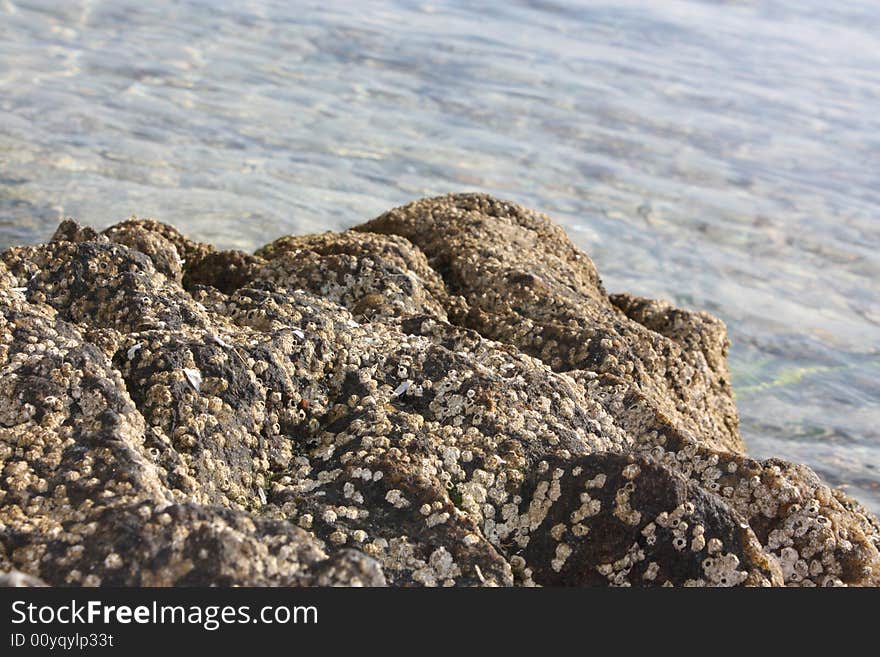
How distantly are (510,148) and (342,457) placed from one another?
10326 millimetres

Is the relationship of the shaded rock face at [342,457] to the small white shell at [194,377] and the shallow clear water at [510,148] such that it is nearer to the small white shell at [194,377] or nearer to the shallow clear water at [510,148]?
the small white shell at [194,377]

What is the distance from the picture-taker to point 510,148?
13062mm

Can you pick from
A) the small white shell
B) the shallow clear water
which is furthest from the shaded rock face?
the shallow clear water

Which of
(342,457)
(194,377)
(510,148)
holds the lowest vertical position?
(510,148)

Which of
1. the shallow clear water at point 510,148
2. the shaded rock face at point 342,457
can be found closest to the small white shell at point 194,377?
the shaded rock face at point 342,457

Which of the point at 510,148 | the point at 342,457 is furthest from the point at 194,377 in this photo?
the point at 510,148

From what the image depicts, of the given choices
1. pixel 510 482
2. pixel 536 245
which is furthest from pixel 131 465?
pixel 536 245

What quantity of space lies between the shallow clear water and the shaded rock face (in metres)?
3.80

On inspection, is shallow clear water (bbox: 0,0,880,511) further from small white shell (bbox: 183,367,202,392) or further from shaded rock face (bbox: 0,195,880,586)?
small white shell (bbox: 183,367,202,392)

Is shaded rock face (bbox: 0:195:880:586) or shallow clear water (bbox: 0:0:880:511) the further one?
shallow clear water (bbox: 0:0:880:511)

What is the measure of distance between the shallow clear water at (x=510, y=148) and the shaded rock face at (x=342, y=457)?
12.5 feet

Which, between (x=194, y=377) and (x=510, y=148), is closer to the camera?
(x=194, y=377)

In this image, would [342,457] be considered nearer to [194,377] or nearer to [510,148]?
[194,377]

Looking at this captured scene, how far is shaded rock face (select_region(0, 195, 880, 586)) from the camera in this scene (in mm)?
2453
